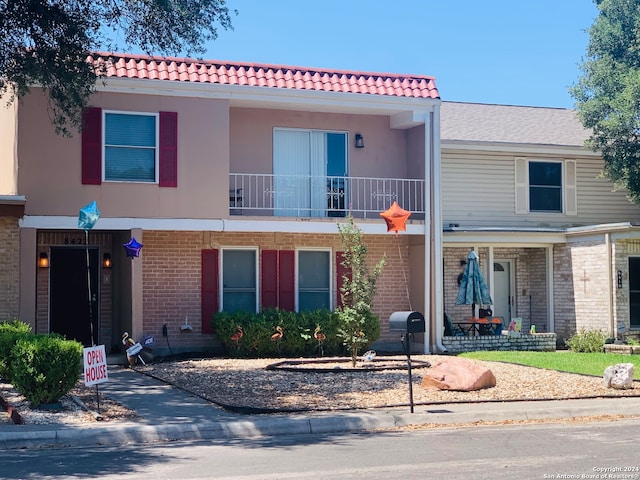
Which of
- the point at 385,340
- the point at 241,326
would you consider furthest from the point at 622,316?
the point at 241,326

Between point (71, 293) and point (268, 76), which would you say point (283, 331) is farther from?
point (268, 76)

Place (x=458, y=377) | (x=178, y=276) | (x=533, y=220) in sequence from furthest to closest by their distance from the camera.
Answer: (x=533, y=220) → (x=178, y=276) → (x=458, y=377)

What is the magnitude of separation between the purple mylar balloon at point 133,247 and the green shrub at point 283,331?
226cm

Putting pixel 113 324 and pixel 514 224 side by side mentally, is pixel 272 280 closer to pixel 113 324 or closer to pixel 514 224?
pixel 113 324

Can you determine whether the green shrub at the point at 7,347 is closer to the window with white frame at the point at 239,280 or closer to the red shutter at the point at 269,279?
the window with white frame at the point at 239,280

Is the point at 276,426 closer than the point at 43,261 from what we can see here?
Yes

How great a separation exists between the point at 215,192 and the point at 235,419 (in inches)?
325

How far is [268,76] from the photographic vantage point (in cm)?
2005

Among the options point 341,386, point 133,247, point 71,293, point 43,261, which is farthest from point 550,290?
point 43,261

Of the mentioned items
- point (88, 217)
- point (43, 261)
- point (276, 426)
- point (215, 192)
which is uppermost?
point (215, 192)

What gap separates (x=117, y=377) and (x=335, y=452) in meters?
7.47

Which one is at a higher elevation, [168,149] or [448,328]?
[168,149]

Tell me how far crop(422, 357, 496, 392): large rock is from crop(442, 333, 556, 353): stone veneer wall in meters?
6.52

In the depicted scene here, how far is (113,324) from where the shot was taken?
67.7 ft
